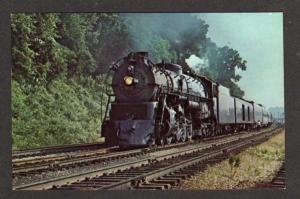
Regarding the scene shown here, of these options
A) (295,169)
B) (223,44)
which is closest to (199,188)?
(295,169)

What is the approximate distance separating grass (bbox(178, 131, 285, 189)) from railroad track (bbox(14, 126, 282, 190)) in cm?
18

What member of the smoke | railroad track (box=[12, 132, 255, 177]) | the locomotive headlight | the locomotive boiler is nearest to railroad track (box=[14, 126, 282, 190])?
railroad track (box=[12, 132, 255, 177])

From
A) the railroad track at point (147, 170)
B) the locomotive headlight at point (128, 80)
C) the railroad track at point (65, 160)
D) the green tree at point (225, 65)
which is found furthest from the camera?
the locomotive headlight at point (128, 80)

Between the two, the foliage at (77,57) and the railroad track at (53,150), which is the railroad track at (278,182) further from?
the railroad track at (53,150)

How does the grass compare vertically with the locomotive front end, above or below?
below

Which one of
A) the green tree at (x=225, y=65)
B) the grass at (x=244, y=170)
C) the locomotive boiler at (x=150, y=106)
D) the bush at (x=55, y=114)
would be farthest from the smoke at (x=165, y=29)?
the grass at (x=244, y=170)

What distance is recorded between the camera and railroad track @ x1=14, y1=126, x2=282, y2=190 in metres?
6.35

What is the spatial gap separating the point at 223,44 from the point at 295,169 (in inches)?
64.4

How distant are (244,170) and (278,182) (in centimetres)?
40

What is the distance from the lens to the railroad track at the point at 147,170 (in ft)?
20.8

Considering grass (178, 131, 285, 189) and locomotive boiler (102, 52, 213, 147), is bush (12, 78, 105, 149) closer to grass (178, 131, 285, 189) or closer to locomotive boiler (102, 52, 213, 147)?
locomotive boiler (102, 52, 213, 147)

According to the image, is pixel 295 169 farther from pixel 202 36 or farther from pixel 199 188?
pixel 202 36

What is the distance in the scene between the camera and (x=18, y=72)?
692 cm

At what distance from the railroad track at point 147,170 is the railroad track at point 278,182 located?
0.47 m
